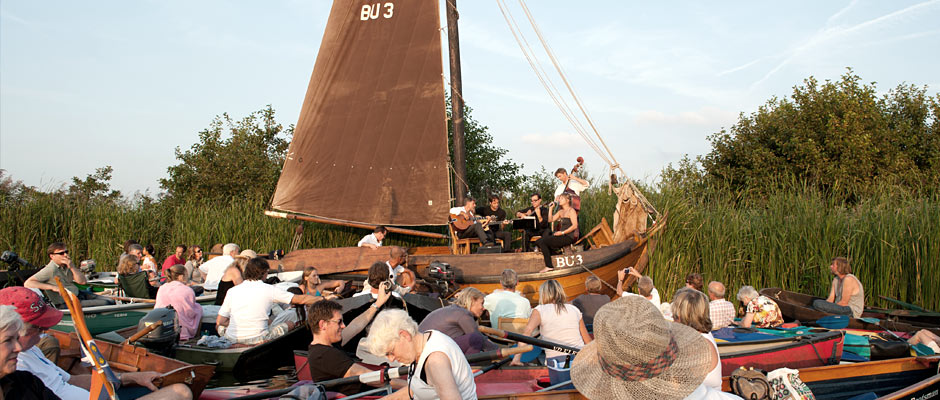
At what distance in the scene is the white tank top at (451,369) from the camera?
3.34 metres

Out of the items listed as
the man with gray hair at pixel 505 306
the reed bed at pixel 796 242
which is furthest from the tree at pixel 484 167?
the man with gray hair at pixel 505 306

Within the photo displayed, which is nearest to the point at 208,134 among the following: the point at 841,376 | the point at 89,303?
the point at 89,303

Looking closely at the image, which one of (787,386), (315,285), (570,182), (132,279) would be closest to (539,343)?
(787,386)

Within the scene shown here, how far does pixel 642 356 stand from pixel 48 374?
3.35 metres

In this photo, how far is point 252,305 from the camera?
273 inches

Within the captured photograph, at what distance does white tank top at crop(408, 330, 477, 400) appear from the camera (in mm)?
3338

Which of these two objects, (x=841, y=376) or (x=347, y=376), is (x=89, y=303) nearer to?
(x=347, y=376)

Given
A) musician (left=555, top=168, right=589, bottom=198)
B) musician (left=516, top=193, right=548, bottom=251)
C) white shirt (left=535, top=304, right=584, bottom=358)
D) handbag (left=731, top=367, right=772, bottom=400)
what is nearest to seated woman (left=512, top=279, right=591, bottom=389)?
white shirt (left=535, top=304, right=584, bottom=358)

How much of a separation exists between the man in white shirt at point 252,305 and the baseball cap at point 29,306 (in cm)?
316

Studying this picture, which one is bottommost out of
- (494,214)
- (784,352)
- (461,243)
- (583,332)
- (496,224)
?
(784,352)

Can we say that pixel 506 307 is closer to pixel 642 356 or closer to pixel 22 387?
pixel 22 387

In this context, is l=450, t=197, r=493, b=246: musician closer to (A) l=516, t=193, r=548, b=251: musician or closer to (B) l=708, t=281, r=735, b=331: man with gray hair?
(A) l=516, t=193, r=548, b=251: musician

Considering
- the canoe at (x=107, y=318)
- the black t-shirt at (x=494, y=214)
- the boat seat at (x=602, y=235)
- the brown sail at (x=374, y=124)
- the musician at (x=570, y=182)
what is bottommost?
the canoe at (x=107, y=318)

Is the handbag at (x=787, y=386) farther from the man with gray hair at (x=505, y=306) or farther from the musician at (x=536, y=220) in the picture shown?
the musician at (x=536, y=220)
